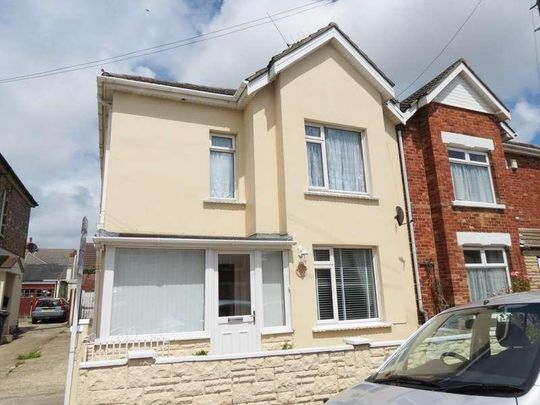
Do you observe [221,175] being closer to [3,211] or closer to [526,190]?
[526,190]

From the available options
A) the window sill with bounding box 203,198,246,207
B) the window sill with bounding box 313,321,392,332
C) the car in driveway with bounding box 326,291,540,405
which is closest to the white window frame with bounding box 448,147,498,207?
the window sill with bounding box 313,321,392,332

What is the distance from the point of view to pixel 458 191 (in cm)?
1244

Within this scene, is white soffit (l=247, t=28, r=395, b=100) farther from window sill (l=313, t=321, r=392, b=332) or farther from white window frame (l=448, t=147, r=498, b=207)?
window sill (l=313, t=321, r=392, b=332)

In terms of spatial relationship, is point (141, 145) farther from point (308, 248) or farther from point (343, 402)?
point (343, 402)

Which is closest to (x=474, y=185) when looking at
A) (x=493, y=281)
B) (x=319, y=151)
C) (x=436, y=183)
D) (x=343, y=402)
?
(x=436, y=183)

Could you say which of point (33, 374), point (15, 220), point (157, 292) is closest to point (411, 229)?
point (157, 292)

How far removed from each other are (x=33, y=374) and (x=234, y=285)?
19.7 feet

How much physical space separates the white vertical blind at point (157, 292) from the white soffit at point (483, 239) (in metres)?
7.07

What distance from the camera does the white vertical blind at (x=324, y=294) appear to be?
10000 millimetres

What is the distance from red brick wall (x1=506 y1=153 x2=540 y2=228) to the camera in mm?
14281

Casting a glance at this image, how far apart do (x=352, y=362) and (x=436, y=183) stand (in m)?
6.45

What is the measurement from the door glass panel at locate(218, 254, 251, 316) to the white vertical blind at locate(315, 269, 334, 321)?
1698mm

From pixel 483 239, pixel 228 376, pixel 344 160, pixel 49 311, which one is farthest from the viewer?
pixel 49 311

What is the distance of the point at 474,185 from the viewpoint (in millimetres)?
12789
